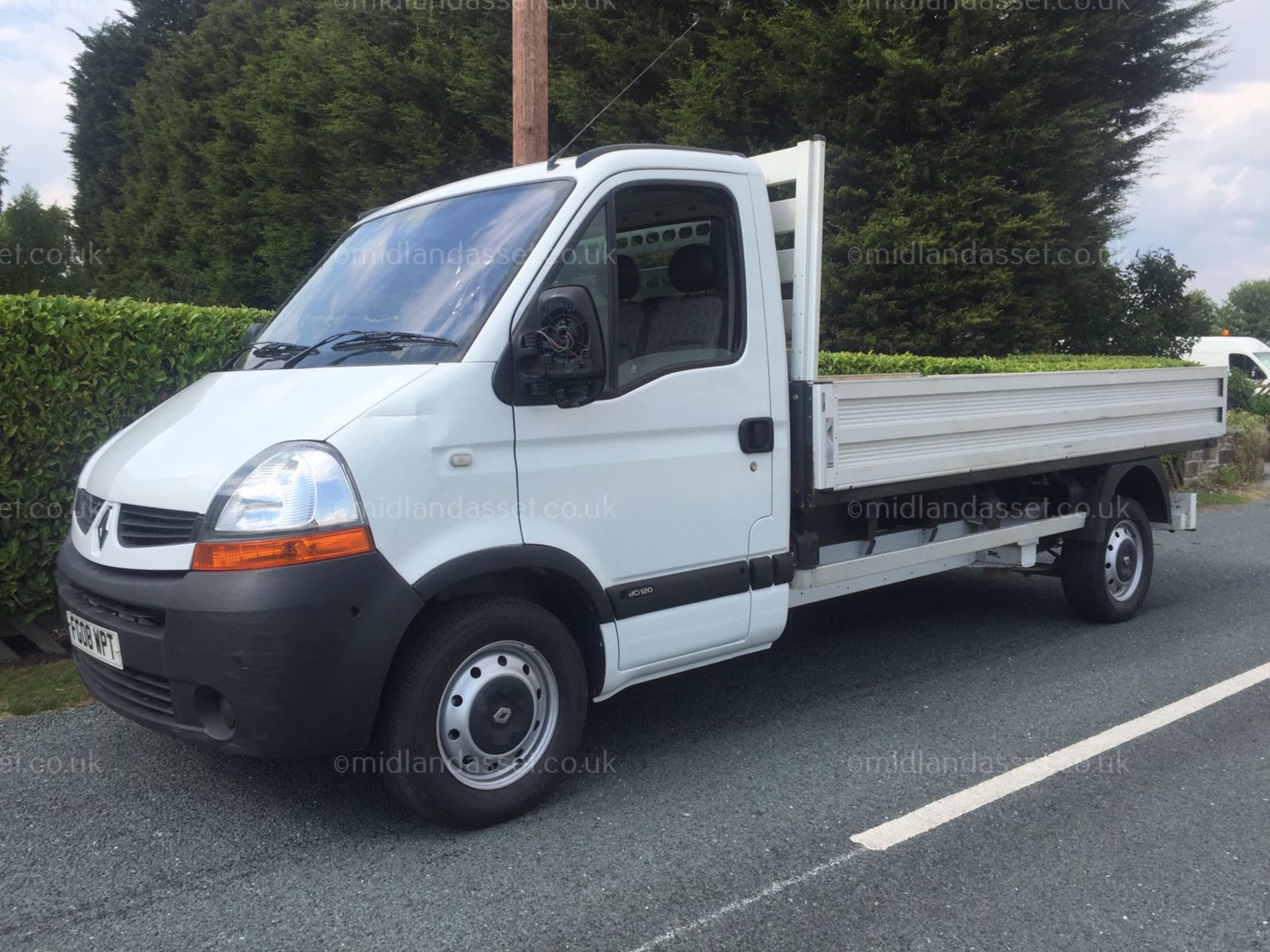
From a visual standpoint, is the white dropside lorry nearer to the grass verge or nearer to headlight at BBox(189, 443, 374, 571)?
headlight at BBox(189, 443, 374, 571)

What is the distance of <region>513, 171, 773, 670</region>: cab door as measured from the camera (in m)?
3.74

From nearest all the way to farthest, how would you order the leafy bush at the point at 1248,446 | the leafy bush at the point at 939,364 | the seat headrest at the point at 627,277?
the seat headrest at the point at 627,277
the leafy bush at the point at 939,364
the leafy bush at the point at 1248,446

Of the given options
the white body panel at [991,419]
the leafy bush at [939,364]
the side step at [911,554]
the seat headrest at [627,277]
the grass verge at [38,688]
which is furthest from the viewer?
the leafy bush at [939,364]

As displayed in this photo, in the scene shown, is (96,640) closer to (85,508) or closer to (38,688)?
(85,508)

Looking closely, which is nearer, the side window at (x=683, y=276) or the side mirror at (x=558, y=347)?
the side mirror at (x=558, y=347)

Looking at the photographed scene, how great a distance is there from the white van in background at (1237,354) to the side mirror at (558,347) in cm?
2613

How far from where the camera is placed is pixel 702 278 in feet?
14.1

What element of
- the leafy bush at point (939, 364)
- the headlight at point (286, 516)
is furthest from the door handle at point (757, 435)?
the leafy bush at point (939, 364)

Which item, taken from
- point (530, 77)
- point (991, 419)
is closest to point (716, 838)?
point (991, 419)

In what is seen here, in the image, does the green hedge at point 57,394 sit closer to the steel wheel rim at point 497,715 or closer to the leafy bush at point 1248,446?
the steel wheel rim at point 497,715

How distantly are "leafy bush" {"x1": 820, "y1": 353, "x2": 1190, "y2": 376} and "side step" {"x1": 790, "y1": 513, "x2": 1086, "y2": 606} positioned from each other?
3158mm

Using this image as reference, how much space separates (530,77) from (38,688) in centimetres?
581

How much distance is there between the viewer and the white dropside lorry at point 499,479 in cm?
323

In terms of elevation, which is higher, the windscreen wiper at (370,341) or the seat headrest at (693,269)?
the seat headrest at (693,269)
